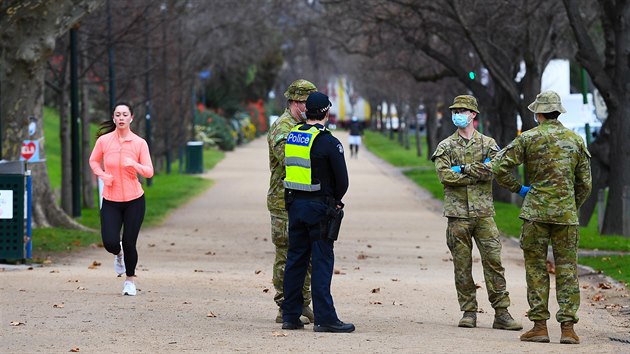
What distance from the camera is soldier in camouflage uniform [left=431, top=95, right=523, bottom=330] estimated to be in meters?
11.2

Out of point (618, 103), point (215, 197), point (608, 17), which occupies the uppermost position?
point (608, 17)

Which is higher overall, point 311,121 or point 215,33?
point 215,33

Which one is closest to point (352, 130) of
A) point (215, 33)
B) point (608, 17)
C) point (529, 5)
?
point (215, 33)

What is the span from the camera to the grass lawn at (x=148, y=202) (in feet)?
64.8

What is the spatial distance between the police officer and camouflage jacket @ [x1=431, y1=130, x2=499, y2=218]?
45.3 inches

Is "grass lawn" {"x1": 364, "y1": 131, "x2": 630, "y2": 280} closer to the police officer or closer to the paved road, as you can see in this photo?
the paved road

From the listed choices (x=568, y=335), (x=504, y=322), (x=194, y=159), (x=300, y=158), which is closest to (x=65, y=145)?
(x=504, y=322)

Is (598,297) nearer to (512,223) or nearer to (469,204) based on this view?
(469,204)

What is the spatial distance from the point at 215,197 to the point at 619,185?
1419 cm

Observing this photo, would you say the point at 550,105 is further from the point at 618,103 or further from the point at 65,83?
the point at 65,83

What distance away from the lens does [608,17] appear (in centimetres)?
2183

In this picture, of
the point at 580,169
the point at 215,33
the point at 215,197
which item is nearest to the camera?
the point at 580,169

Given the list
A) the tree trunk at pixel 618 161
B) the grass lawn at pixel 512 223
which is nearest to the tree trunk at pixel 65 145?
the grass lawn at pixel 512 223

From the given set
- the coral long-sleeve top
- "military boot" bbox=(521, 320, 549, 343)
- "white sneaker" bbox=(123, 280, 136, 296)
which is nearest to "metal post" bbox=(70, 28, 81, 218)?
the coral long-sleeve top
